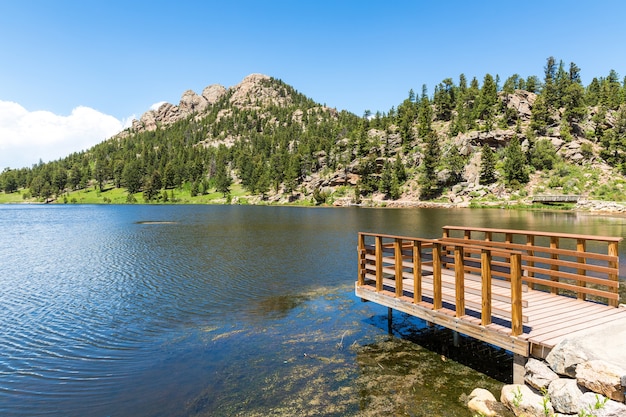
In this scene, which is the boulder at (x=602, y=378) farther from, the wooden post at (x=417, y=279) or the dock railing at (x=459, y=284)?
the wooden post at (x=417, y=279)

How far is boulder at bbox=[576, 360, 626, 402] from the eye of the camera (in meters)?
6.88

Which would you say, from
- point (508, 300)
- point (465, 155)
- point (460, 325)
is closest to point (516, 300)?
point (508, 300)

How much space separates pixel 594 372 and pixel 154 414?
1058cm

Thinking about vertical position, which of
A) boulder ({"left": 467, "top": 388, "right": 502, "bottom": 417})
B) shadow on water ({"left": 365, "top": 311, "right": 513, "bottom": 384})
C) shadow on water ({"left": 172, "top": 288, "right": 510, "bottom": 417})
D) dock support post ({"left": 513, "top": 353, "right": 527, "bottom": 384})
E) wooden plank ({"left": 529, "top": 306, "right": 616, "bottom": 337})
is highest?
wooden plank ({"left": 529, "top": 306, "right": 616, "bottom": 337})

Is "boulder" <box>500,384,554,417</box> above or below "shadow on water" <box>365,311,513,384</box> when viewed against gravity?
above

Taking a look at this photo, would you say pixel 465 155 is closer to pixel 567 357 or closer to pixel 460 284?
pixel 460 284

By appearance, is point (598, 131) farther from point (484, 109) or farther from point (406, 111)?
point (406, 111)

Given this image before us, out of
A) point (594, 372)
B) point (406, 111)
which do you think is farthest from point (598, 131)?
point (594, 372)

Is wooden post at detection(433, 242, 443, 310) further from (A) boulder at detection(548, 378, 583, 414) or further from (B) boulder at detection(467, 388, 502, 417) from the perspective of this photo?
(A) boulder at detection(548, 378, 583, 414)

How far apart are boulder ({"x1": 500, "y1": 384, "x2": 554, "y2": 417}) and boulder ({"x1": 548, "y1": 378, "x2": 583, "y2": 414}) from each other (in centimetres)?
24

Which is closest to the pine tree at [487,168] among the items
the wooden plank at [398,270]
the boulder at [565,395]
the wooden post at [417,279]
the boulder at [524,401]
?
the wooden plank at [398,270]

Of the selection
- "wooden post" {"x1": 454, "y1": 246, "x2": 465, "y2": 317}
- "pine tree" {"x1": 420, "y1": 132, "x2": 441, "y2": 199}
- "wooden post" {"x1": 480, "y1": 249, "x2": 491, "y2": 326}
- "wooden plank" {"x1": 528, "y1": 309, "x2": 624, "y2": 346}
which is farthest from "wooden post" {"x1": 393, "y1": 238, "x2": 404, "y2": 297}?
"pine tree" {"x1": 420, "y1": 132, "x2": 441, "y2": 199}

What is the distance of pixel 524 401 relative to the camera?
8.80 m

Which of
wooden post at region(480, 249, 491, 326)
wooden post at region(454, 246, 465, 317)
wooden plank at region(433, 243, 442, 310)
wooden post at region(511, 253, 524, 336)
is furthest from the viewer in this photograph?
wooden plank at region(433, 243, 442, 310)
